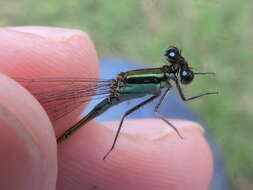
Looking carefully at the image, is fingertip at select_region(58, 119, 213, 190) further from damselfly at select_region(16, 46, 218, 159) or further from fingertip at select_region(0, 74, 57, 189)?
fingertip at select_region(0, 74, 57, 189)

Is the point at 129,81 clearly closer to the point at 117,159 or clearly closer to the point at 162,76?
the point at 162,76

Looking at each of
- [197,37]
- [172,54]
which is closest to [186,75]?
[172,54]

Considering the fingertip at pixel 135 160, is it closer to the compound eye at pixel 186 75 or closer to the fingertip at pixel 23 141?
the compound eye at pixel 186 75

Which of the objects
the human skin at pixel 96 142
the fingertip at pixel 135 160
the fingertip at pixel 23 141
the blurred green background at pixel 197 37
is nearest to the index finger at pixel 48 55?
the human skin at pixel 96 142

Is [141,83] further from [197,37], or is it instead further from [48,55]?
[197,37]

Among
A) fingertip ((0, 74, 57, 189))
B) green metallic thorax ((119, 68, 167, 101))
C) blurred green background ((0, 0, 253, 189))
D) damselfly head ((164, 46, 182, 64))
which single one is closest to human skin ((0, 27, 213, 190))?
green metallic thorax ((119, 68, 167, 101))

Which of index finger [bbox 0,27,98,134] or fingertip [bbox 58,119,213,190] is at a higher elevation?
index finger [bbox 0,27,98,134]
